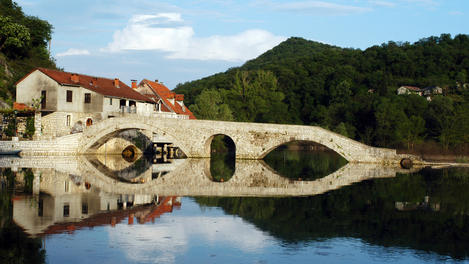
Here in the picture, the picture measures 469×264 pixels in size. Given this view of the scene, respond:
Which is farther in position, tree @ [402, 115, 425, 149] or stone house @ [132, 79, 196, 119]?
tree @ [402, 115, 425, 149]

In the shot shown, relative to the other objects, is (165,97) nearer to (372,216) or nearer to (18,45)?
(18,45)

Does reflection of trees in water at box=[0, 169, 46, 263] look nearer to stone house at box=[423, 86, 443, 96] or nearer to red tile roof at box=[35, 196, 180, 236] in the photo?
red tile roof at box=[35, 196, 180, 236]

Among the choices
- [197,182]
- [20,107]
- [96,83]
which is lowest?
[197,182]

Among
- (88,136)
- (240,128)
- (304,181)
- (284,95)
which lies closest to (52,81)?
(88,136)

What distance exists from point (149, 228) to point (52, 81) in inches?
1043

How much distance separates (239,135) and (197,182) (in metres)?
14.6

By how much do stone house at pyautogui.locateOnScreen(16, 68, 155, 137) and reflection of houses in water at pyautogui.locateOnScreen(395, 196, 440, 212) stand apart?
83.7 feet

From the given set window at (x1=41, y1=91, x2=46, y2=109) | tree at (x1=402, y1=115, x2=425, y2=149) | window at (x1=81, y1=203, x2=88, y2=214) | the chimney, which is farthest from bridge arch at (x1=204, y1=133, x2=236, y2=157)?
window at (x1=81, y1=203, x2=88, y2=214)

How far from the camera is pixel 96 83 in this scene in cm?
3975

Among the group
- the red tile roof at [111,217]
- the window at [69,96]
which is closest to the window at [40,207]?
the red tile roof at [111,217]

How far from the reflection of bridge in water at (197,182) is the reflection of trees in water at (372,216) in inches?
67.2

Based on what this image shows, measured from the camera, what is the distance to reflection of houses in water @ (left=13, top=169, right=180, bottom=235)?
A: 490 inches

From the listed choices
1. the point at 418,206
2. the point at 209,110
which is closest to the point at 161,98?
the point at 209,110

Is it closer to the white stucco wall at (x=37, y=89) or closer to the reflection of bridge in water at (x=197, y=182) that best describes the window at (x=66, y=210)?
the reflection of bridge in water at (x=197, y=182)
